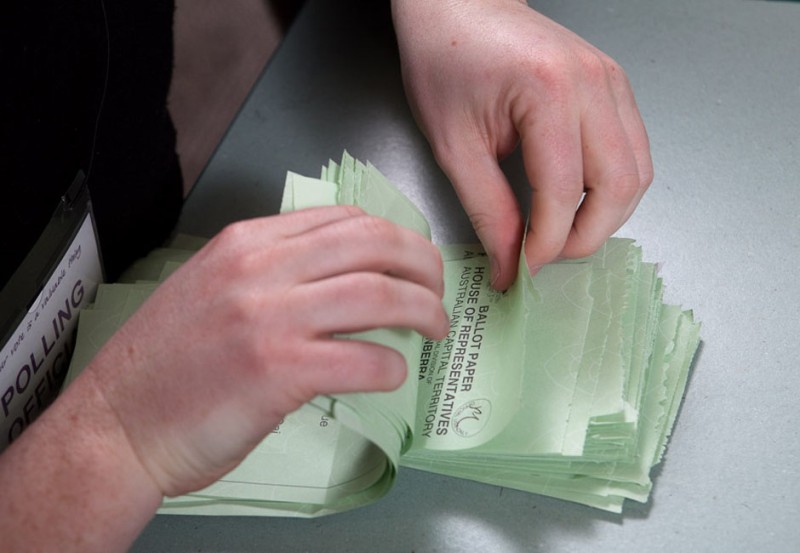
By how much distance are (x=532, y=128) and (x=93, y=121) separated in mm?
350

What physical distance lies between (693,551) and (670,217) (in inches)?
12.0

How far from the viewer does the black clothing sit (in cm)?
67

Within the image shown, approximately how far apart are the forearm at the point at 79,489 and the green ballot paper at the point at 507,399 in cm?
10

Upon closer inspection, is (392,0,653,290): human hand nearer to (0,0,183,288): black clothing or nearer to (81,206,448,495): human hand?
(81,206,448,495): human hand

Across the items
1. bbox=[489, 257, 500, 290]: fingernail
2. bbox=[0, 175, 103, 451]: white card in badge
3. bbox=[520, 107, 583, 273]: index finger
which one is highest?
bbox=[520, 107, 583, 273]: index finger

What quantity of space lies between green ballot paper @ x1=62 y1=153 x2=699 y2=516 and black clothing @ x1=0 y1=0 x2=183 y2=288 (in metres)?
0.13

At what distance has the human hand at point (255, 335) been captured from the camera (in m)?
0.55

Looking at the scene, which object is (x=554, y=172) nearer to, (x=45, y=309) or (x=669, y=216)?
(x=669, y=216)

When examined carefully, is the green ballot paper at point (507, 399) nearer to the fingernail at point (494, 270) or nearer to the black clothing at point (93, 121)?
the fingernail at point (494, 270)

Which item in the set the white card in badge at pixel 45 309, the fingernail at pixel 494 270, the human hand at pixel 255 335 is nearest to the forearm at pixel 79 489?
the human hand at pixel 255 335

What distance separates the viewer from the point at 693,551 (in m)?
0.63

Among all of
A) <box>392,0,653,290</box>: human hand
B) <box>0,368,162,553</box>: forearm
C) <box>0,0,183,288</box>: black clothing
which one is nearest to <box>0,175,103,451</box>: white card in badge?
<box>0,0,183,288</box>: black clothing

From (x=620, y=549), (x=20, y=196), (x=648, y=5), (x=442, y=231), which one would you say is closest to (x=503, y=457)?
(x=620, y=549)

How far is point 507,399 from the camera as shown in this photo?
2.13 feet
